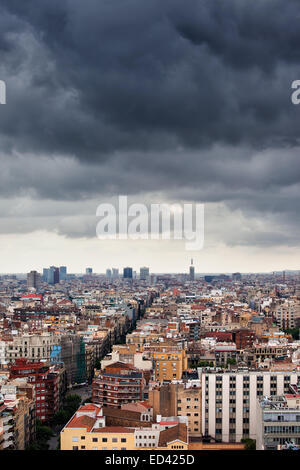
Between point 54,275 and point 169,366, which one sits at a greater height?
point 54,275

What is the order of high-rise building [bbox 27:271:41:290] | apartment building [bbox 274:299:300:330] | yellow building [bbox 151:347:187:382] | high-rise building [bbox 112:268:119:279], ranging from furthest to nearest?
high-rise building [bbox 112:268:119:279] → high-rise building [bbox 27:271:41:290] → apartment building [bbox 274:299:300:330] → yellow building [bbox 151:347:187:382]

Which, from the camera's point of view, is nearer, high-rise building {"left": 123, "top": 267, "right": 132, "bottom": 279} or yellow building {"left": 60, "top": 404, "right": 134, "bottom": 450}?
yellow building {"left": 60, "top": 404, "right": 134, "bottom": 450}

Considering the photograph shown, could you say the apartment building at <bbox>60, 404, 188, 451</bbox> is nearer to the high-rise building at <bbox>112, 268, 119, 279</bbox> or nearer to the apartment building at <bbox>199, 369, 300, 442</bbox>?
the apartment building at <bbox>199, 369, 300, 442</bbox>

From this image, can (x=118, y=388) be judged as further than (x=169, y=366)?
No

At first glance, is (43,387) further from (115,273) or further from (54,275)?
(115,273)

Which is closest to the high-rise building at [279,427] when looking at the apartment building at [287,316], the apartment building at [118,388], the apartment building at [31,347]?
the apartment building at [118,388]

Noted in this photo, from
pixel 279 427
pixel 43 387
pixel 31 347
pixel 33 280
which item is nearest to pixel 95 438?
pixel 279 427

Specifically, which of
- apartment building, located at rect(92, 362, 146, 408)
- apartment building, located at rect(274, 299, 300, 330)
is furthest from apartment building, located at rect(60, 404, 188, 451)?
apartment building, located at rect(274, 299, 300, 330)
